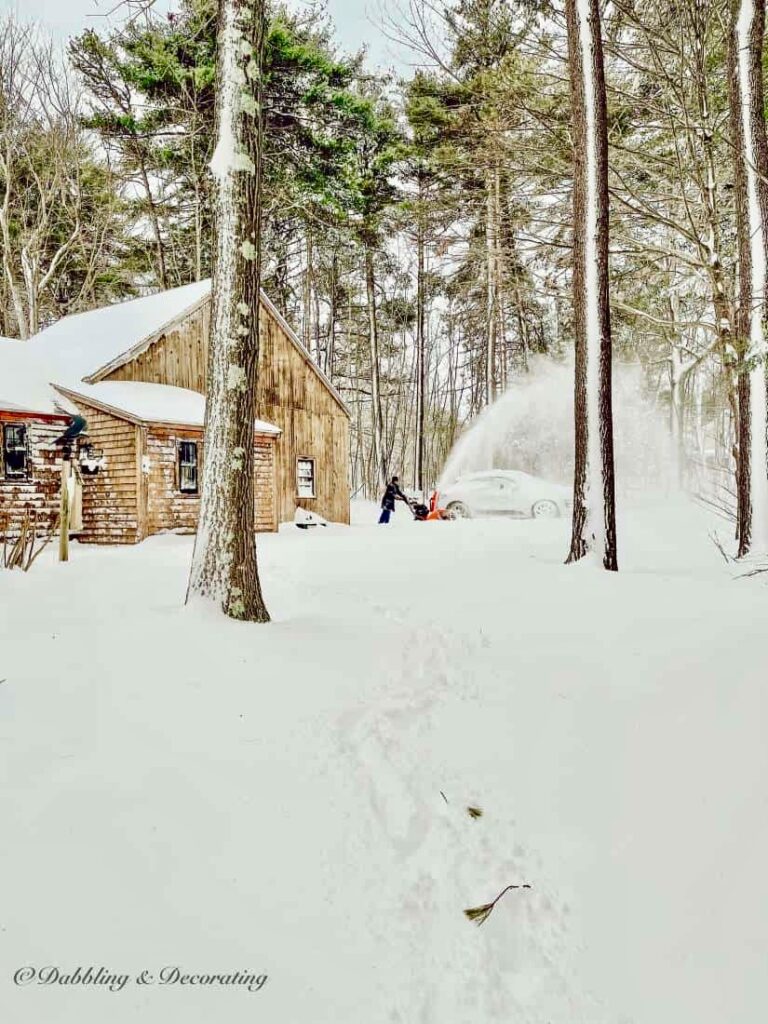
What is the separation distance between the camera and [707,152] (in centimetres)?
960

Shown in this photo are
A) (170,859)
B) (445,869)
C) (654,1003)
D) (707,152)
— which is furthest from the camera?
(707,152)

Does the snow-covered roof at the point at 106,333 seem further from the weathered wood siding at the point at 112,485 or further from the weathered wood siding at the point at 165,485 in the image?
the weathered wood siding at the point at 165,485

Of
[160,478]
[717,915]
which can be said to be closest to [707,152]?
[717,915]

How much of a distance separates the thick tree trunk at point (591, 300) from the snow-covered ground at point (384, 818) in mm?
2418

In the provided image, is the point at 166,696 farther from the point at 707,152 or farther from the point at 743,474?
the point at 707,152

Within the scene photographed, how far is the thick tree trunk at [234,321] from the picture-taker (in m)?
5.13

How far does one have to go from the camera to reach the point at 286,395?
61.3 feet

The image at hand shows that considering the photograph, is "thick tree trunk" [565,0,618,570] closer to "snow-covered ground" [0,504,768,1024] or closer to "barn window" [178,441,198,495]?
"snow-covered ground" [0,504,768,1024]

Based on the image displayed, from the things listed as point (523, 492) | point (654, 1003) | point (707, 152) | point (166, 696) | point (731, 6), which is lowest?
point (654, 1003)

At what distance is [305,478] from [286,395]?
2.47 meters

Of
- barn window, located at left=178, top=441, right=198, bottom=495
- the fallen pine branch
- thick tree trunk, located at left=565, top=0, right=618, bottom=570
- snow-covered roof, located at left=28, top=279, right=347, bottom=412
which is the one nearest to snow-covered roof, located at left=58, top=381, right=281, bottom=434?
snow-covered roof, located at left=28, top=279, right=347, bottom=412

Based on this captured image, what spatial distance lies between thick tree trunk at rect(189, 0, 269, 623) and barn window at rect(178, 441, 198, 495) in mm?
10539

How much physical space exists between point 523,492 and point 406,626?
529 inches

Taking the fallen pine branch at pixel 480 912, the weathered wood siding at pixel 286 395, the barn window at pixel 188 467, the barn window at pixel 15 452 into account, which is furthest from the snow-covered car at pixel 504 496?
the fallen pine branch at pixel 480 912
